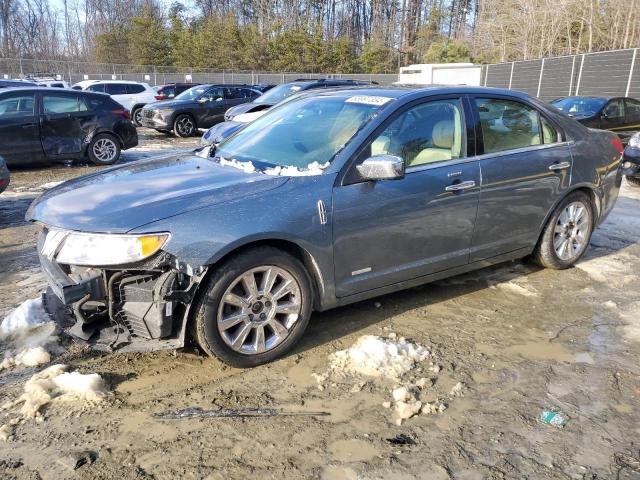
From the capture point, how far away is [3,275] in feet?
16.4

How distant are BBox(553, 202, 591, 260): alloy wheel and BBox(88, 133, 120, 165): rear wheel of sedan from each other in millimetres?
9121

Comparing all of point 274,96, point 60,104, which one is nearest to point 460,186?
point 60,104

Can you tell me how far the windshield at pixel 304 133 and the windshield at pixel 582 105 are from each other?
10.4 metres

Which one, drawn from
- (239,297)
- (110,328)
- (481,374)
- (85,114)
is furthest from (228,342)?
(85,114)

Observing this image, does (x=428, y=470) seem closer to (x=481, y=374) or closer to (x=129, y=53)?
(x=481, y=374)

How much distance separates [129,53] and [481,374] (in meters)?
51.5

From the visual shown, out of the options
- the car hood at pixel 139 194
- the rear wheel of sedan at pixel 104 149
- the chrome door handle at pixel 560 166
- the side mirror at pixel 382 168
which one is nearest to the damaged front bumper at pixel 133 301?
the car hood at pixel 139 194

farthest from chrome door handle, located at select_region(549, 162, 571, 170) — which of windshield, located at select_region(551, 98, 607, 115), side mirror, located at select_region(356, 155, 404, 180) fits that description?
windshield, located at select_region(551, 98, 607, 115)

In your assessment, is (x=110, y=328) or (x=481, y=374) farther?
(x=481, y=374)

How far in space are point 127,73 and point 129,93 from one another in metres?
23.0

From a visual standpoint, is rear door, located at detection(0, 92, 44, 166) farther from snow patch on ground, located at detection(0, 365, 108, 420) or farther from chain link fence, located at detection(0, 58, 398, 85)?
chain link fence, located at detection(0, 58, 398, 85)

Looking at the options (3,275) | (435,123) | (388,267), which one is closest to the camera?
(388,267)

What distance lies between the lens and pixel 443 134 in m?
4.18

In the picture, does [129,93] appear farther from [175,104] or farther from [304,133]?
[304,133]
